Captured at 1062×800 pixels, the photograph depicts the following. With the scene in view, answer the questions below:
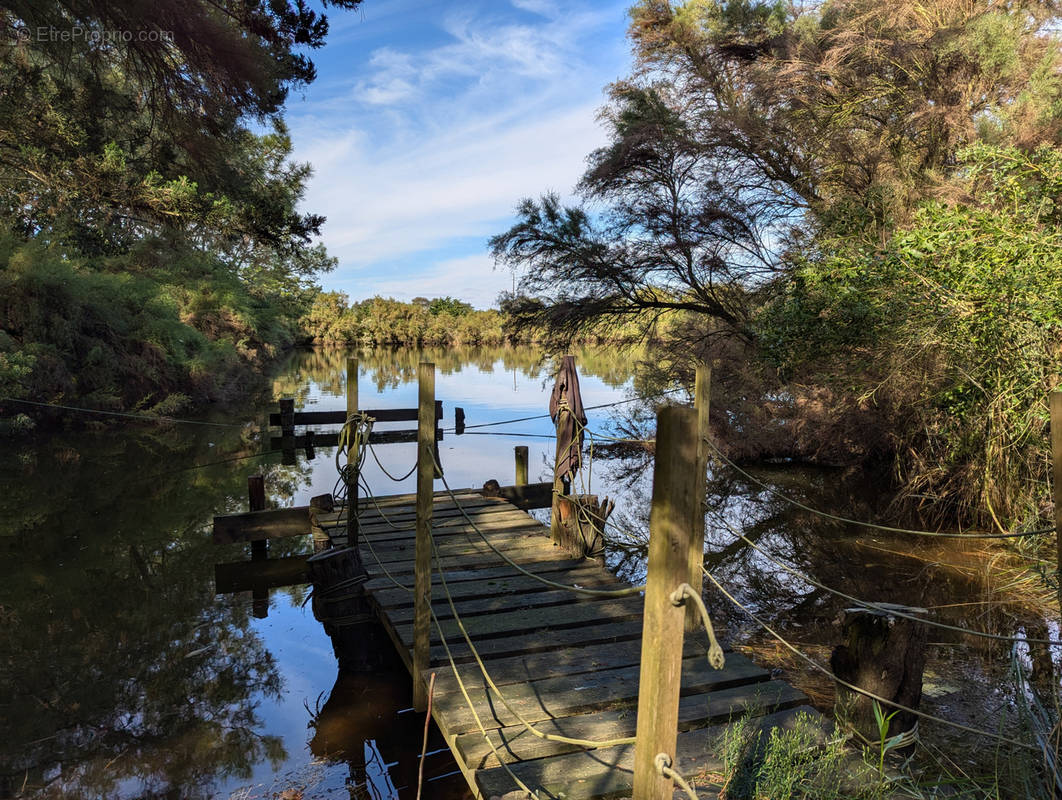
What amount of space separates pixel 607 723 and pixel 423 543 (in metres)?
1.68

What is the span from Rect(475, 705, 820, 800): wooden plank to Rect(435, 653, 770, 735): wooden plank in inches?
16.9

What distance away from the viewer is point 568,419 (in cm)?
746

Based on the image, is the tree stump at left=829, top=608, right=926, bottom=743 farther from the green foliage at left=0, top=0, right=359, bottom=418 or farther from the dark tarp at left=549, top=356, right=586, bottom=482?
the green foliage at left=0, top=0, right=359, bottom=418

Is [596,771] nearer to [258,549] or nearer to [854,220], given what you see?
[258,549]

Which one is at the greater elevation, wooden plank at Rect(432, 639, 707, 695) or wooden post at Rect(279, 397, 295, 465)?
wooden post at Rect(279, 397, 295, 465)

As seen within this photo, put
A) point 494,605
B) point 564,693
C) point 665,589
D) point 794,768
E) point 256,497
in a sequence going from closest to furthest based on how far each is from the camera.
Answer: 1. point 665,589
2. point 794,768
3. point 564,693
4. point 494,605
5. point 256,497

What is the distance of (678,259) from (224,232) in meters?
9.05

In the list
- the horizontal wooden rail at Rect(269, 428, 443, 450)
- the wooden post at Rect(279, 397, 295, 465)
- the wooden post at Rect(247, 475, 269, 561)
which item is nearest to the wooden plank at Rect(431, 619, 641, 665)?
the wooden post at Rect(247, 475, 269, 561)

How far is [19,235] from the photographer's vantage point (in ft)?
61.3

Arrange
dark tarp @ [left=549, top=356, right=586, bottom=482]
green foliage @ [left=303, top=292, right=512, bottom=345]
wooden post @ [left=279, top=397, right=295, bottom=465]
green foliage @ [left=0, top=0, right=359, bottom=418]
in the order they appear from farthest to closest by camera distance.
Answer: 1. green foliage @ [left=303, top=292, right=512, bottom=345]
2. wooden post @ [left=279, top=397, right=295, bottom=465]
3. green foliage @ [left=0, top=0, right=359, bottom=418]
4. dark tarp @ [left=549, top=356, right=586, bottom=482]

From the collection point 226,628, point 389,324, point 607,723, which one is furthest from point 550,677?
point 389,324

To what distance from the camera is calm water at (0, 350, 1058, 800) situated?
501 cm

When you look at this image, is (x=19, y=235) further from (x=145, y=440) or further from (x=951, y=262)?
(x=951, y=262)

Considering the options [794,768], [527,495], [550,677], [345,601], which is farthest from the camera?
[527,495]
